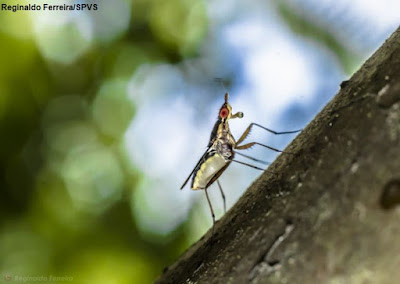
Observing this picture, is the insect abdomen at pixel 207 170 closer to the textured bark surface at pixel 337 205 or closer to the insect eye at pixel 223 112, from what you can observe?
the insect eye at pixel 223 112

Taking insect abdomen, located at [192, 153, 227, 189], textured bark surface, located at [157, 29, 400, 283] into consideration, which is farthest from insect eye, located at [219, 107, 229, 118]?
textured bark surface, located at [157, 29, 400, 283]

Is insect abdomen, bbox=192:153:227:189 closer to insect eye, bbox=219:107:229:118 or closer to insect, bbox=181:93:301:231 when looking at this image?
insect, bbox=181:93:301:231

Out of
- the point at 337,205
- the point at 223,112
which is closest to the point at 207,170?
the point at 223,112

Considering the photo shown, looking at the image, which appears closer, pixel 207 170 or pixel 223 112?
pixel 207 170

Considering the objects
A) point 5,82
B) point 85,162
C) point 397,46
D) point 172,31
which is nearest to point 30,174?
point 85,162

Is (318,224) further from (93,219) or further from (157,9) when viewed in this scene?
(157,9)

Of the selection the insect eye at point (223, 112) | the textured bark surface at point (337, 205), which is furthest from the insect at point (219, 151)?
the textured bark surface at point (337, 205)

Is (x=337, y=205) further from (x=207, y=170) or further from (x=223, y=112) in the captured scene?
(x=223, y=112)
